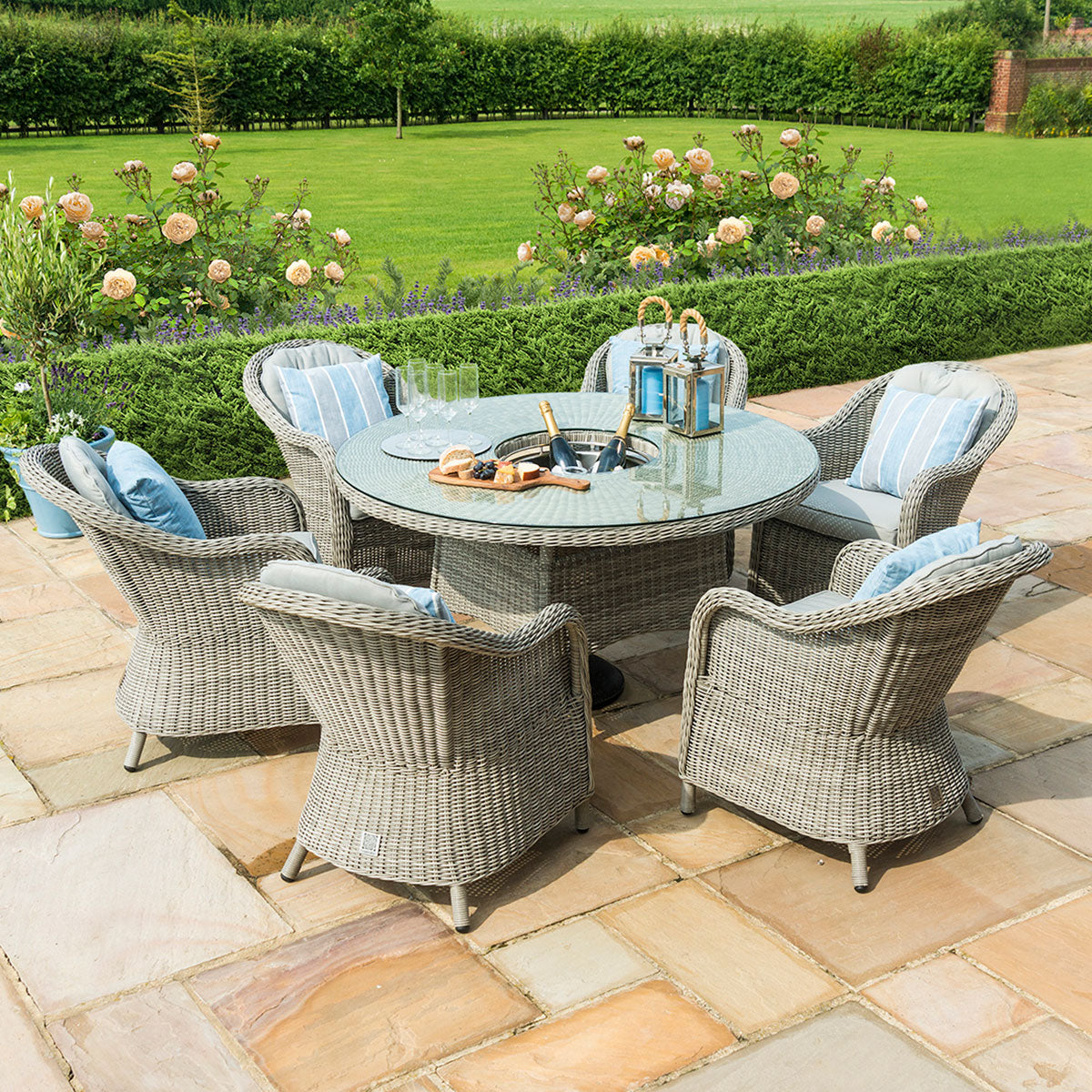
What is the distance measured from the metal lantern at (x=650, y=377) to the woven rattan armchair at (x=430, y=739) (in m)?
1.39

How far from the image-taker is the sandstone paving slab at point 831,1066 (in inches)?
98.0

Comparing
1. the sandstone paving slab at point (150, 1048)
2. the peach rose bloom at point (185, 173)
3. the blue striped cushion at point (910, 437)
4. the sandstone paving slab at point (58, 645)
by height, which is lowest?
the sandstone paving slab at point (150, 1048)

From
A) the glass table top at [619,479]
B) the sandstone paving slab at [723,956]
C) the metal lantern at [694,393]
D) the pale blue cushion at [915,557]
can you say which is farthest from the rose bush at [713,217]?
the sandstone paving slab at [723,956]

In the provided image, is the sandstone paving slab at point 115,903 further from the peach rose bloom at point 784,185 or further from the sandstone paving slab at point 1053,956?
the peach rose bloom at point 784,185

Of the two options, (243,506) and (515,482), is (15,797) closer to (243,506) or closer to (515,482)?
(243,506)

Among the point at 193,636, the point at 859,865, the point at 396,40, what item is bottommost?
the point at 859,865

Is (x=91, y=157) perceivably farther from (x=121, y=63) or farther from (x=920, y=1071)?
(x=920, y=1071)

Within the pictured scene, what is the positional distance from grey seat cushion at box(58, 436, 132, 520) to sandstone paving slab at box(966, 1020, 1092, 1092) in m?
2.62

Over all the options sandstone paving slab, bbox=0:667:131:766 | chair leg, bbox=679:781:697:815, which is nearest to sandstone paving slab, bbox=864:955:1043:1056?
chair leg, bbox=679:781:697:815

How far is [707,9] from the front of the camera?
47.8 metres

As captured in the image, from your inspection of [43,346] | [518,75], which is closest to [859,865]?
[43,346]

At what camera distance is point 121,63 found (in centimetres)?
2455

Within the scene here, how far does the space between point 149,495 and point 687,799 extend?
1.83 metres

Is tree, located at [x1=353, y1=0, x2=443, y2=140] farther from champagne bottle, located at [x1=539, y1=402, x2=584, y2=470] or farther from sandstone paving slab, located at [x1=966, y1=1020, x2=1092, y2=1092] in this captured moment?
sandstone paving slab, located at [x1=966, y1=1020, x2=1092, y2=1092]
